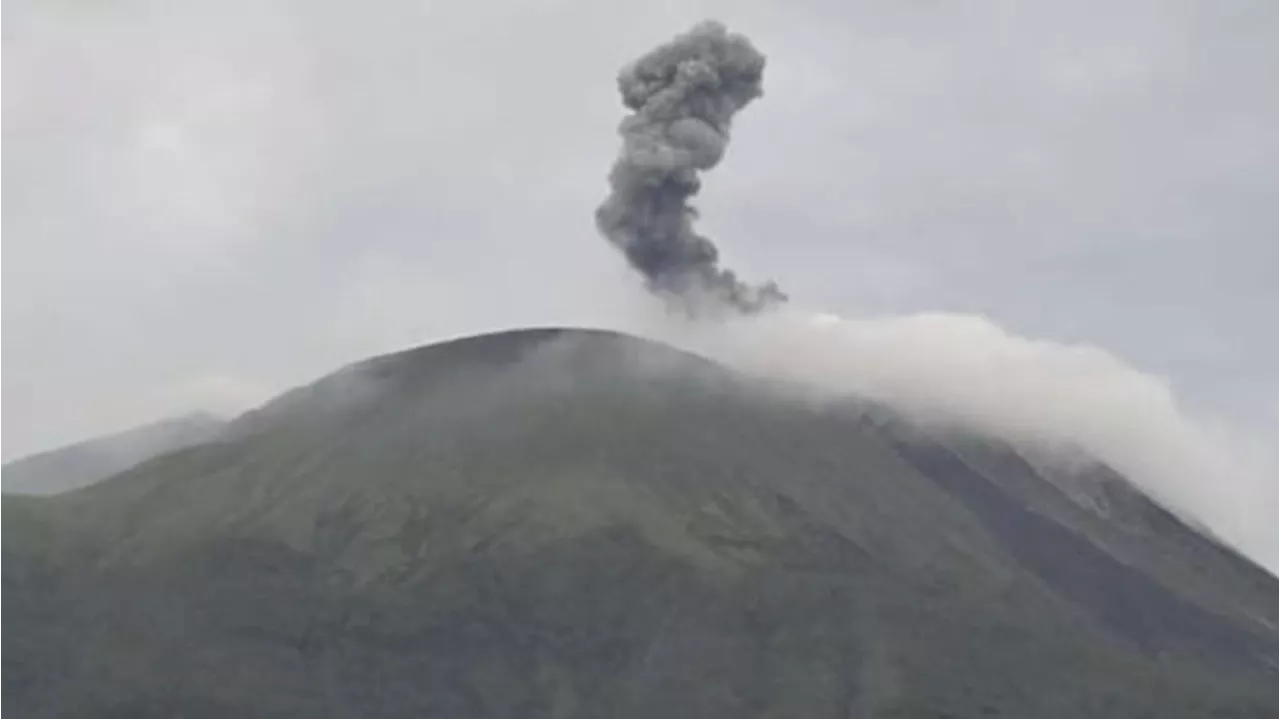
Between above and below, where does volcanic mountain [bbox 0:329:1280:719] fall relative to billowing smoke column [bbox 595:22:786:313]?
below

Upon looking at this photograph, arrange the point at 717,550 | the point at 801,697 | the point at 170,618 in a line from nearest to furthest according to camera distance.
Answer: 1. the point at 801,697
2. the point at 170,618
3. the point at 717,550

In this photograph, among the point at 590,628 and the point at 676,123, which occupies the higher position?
the point at 676,123

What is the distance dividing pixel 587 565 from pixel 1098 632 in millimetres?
52223

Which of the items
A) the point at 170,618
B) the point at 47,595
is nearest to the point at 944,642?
the point at 170,618

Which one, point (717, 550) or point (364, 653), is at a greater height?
point (717, 550)

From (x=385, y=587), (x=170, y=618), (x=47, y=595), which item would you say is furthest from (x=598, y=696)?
(x=47, y=595)

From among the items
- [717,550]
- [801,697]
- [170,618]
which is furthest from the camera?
[717,550]

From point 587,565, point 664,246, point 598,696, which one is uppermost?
point 664,246

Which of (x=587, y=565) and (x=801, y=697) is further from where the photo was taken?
(x=587, y=565)

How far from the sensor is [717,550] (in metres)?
194

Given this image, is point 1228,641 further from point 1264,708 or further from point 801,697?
point 801,697

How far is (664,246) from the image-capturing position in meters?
200

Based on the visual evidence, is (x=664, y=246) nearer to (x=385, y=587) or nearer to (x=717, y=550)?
(x=717, y=550)

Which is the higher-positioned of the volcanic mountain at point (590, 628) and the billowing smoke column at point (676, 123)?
the billowing smoke column at point (676, 123)
